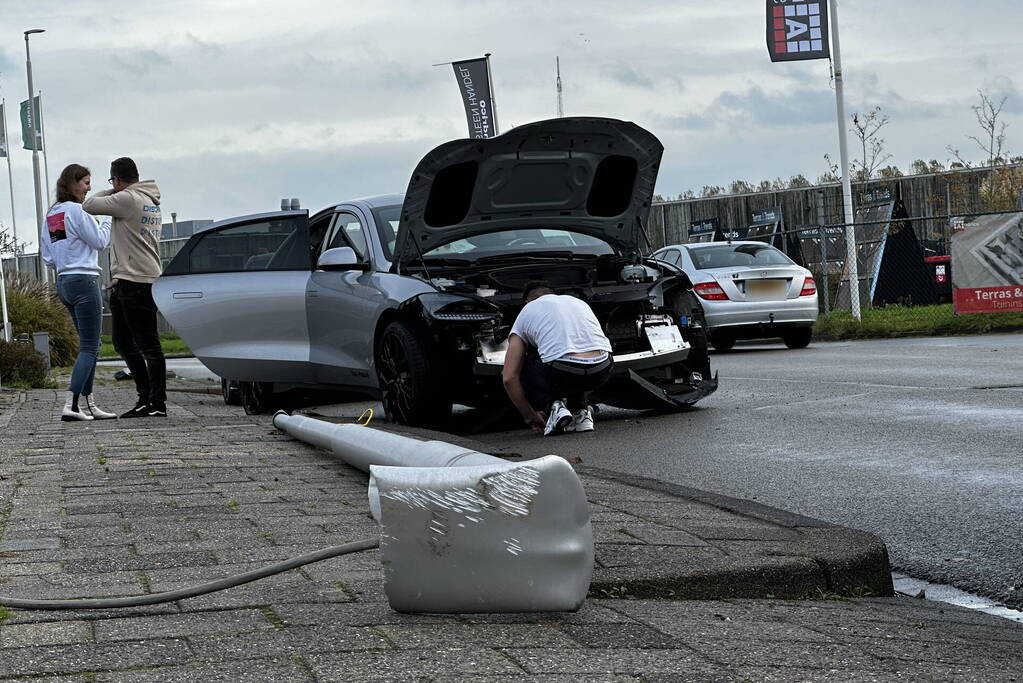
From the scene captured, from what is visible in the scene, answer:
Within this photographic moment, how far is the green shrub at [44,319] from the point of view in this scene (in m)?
25.7

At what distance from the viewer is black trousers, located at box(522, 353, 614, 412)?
8688 mm

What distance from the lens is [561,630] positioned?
120 inches

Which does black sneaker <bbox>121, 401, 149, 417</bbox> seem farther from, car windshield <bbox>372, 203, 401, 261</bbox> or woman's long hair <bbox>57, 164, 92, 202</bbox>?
car windshield <bbox>372, 203, 401, 261</bbox>

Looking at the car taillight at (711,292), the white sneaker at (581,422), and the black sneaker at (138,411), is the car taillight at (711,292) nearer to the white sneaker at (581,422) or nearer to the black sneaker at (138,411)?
the white sneaker at (581,422)

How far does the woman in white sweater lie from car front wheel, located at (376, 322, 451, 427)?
2.28 m

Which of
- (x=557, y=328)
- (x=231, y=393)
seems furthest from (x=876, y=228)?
(x=557, y=328)

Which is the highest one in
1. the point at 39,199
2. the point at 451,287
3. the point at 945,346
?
the point at 39,199

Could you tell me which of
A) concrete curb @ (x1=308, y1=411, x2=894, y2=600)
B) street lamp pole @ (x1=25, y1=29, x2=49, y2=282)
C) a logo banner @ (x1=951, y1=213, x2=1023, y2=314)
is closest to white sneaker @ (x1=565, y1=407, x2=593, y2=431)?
concrete curb @ (x1=308, y1=411, x2=894, y2=600)

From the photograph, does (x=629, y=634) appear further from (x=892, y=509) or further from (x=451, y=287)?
(x=451, y=287)

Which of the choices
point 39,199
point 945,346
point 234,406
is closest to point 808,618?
point 234,406

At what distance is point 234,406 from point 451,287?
4.39m

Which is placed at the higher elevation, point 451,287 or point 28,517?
point 451,287

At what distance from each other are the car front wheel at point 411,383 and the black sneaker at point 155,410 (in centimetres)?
205

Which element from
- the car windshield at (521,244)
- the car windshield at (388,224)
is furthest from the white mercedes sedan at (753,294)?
the car windshield at (388,224)
